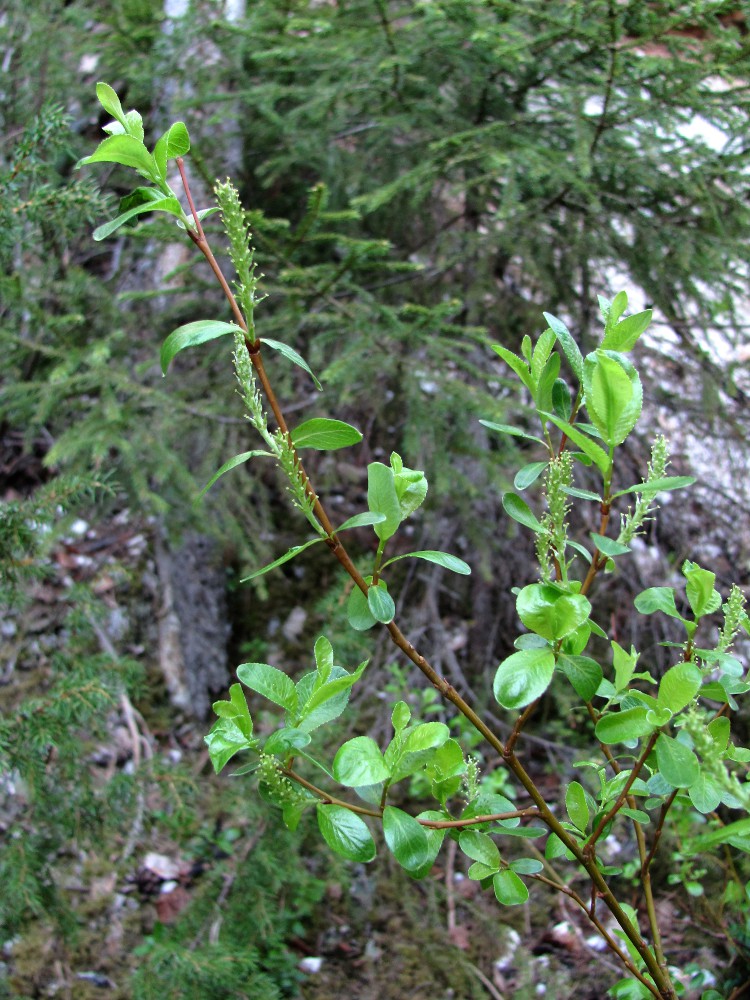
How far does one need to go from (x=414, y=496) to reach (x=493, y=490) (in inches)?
82.5

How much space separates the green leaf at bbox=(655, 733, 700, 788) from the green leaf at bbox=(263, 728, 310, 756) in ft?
1.07

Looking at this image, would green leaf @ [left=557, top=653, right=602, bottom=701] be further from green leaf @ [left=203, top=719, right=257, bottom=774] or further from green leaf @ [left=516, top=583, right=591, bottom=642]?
green leaf @ [left=203, top=719, right=257, bottom=774]

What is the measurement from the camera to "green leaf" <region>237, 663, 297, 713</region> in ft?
2.43

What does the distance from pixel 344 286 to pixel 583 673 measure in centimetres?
205

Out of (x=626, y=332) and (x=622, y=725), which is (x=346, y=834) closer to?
(x=622, y=725)

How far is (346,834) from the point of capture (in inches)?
27.8

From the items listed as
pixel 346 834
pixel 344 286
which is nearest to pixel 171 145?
pixel 346 834

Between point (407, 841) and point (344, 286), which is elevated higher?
point (407, 841)

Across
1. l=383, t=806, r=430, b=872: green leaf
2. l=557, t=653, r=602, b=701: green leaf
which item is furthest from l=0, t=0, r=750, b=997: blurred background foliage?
l=557, t=653, r=602, b=701: green leaf

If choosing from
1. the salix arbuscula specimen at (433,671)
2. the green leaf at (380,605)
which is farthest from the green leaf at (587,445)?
the green leaf at (380,605)

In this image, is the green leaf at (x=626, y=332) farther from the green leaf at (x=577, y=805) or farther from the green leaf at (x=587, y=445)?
the green leaf at (x=577, y=805)

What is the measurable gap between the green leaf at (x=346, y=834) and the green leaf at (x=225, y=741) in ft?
0.32

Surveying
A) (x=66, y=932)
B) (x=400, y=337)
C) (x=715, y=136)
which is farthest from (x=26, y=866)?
(x=715, y=136)

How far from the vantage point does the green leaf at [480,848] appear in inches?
32.1
